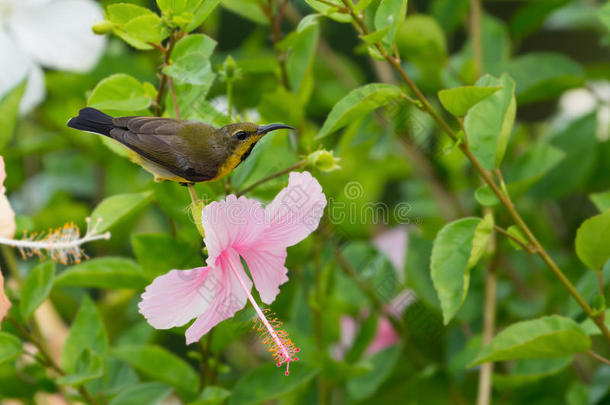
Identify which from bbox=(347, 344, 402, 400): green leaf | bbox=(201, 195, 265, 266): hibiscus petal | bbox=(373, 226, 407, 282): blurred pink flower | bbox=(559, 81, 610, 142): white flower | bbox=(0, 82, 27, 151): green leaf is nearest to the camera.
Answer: bbox=(201, 195, 265, 266): hibiscus petal

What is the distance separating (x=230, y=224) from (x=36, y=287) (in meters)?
0.22

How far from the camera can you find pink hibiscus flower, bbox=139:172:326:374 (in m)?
0.39

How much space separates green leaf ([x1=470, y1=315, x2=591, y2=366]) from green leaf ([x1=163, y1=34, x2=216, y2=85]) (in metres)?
0.25


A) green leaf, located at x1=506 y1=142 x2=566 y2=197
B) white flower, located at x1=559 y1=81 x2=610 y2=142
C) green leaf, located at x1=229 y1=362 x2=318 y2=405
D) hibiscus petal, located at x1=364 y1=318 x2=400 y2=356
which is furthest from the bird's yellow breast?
white flower, located at x1=559 y1=81 x2=610 y2=142

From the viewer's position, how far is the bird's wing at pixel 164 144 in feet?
1.28

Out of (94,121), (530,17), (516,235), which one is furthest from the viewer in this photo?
(530,17)

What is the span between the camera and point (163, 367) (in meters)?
0.58

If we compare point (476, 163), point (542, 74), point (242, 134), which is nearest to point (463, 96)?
point (476, 163)

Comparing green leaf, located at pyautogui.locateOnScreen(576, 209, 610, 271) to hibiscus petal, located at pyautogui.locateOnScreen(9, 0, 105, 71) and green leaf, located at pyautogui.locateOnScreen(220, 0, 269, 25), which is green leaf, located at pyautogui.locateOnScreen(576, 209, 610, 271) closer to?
green leaf, located at pyautogui.locateOnScreen(220, 0, 269, 25)

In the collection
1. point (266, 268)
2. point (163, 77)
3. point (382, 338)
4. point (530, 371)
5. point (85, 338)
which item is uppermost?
point (163, 77)

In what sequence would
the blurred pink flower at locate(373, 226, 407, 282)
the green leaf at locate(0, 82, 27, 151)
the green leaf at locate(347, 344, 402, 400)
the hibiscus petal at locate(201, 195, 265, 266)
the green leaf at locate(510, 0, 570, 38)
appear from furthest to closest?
the blurred pink flower at locate(373, 226, 407, 282), the green leaf at locate(510, 0, 570, 38), the green leaf at locate(347, 344, 402, 400), the green leaf at locate(0, 82, 27, 151), the hibiscus petal at locate(201, 195, 265, 266)

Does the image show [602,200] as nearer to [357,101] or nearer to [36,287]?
[357,101]

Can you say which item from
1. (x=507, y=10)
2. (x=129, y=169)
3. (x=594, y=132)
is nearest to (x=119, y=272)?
(x=129, y=169)

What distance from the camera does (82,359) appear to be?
0.55m
